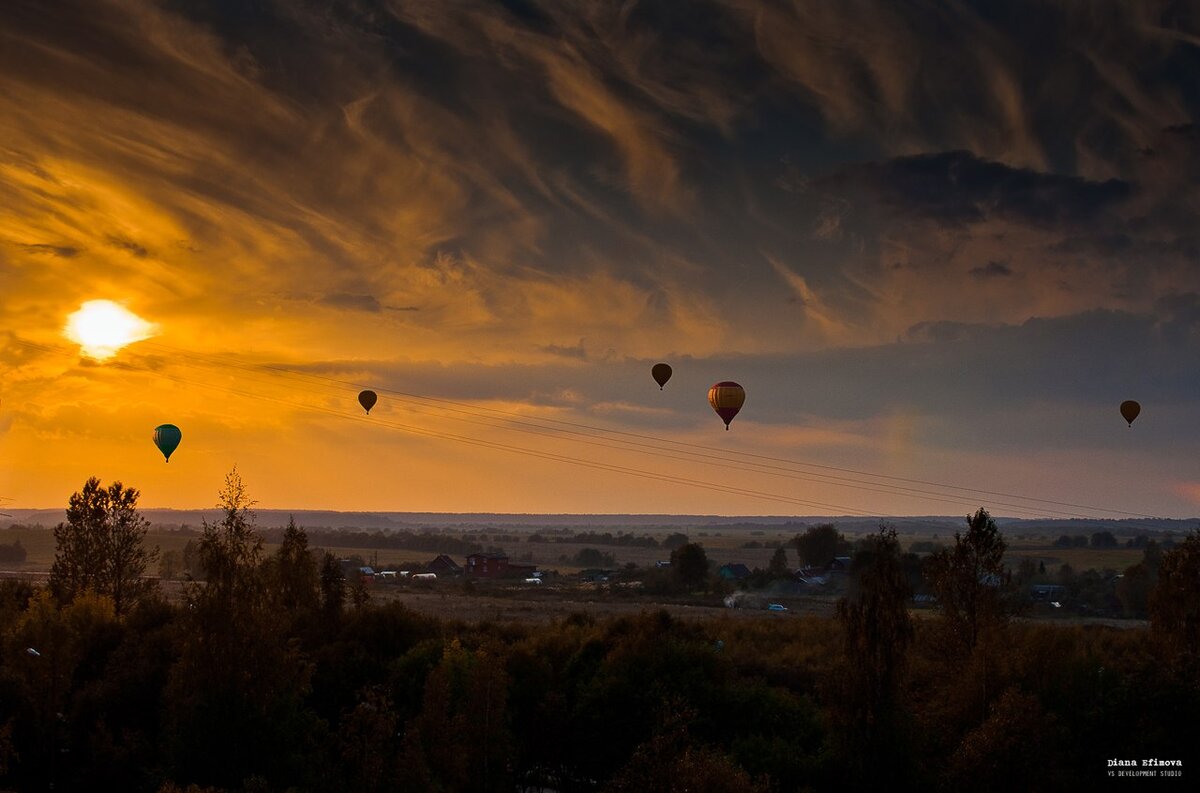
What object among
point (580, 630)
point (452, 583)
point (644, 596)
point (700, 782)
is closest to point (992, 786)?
point (700, 782)

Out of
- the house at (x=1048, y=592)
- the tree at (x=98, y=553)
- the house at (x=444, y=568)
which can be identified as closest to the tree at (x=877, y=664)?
the tree at (x=98, y=553)

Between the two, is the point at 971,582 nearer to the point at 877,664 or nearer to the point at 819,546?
the point at 877,664

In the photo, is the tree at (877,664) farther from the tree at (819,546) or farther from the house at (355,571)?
the tree at (819,546)

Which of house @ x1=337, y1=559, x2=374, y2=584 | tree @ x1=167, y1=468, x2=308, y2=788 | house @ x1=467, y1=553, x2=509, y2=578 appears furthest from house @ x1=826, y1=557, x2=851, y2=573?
tree @ x1=167, y1=468, x2=308, y2=788

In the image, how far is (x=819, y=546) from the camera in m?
169

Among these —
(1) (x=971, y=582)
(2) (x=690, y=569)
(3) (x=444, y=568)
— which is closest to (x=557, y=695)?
(1) (x=971, y=582)

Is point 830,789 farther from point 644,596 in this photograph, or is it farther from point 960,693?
point 644,596

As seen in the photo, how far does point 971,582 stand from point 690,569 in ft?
319

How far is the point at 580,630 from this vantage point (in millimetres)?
54781

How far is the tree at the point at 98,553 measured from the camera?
57.7 metres

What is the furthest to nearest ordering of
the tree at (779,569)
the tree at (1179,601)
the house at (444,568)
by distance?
the house at (444,568) → the tree at (779,569) → the tree at (1179,601)

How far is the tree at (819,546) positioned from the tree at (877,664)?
13564 centimetres

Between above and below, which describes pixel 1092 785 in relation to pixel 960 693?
below

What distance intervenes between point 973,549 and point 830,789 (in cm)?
1188
